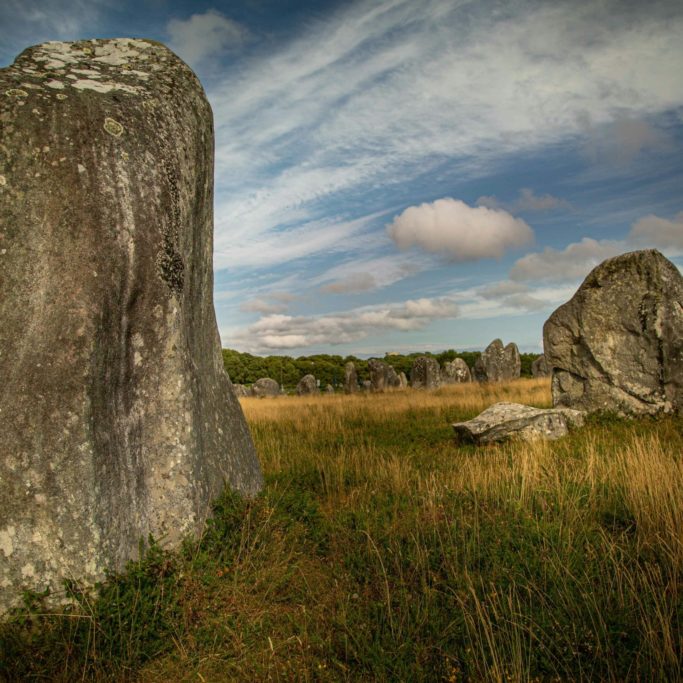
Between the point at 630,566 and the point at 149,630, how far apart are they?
3418 millimetres

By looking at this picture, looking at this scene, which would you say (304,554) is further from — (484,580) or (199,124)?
(199,124)

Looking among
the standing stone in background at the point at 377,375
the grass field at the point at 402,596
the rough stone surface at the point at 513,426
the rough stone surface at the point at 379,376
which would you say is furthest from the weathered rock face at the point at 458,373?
the grass field at the point at 402,596

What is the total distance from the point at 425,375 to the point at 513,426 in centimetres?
1991

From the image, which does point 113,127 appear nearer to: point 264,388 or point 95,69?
point 95,69

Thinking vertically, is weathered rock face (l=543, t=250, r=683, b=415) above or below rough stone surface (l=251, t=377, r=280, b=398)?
above

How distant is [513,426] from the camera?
9.82 metres

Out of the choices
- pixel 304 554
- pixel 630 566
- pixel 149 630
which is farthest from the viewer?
pixel 304 554

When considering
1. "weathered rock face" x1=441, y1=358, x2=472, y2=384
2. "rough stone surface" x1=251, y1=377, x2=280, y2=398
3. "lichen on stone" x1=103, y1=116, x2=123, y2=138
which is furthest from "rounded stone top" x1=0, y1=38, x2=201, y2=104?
"rough stone surface" x1=251, y1=377, x2=280, y2=398

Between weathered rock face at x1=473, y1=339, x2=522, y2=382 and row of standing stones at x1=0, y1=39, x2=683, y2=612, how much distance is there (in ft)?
84.7

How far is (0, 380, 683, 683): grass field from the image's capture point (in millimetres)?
2984

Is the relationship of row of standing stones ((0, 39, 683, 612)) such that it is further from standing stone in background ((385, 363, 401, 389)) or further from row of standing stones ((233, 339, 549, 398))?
standing stone in background ((385, 363, 401, 389))

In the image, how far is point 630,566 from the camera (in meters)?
3.89

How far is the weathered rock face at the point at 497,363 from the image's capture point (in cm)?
2895

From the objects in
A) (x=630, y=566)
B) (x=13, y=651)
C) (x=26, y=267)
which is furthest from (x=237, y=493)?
(x=630, y=566)
